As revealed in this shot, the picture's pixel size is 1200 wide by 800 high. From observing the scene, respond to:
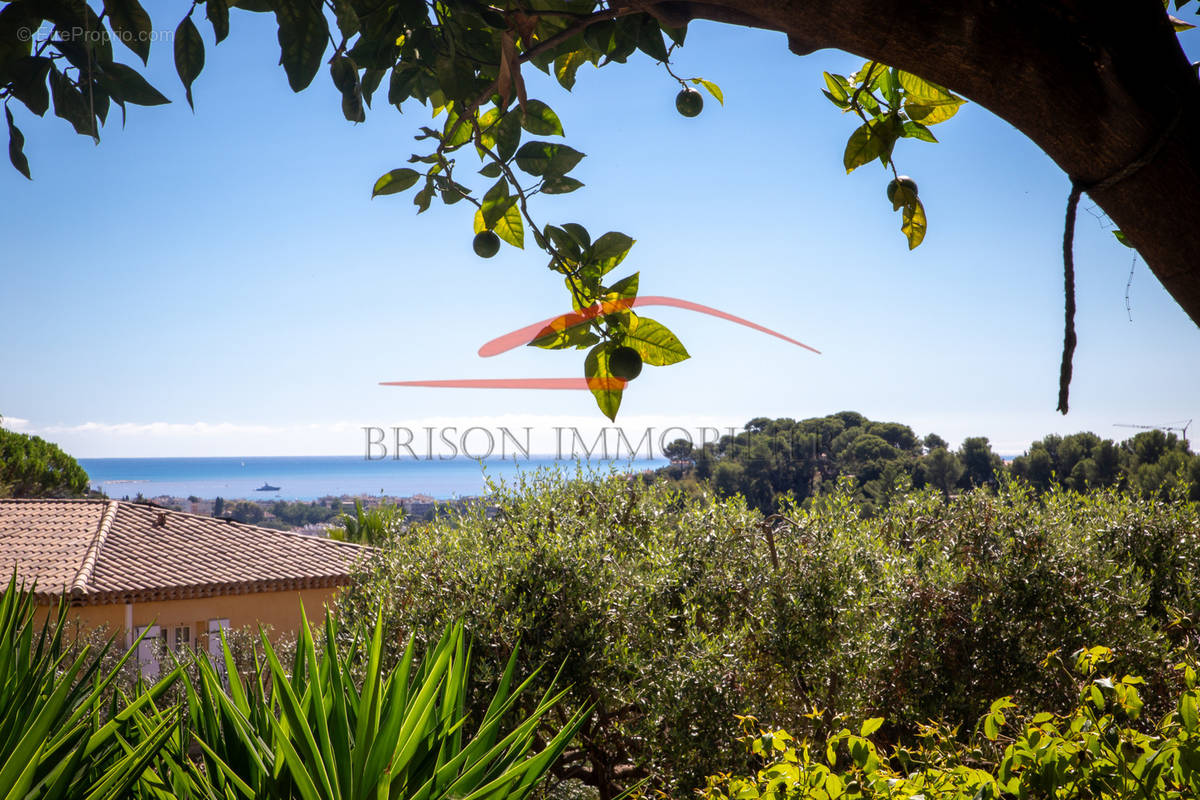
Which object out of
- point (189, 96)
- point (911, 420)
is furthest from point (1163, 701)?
point (911, 420)

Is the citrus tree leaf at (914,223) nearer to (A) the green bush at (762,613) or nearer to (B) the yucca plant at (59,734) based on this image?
(B) the yucca plant at (59,734)

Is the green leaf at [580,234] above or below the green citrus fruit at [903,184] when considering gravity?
below

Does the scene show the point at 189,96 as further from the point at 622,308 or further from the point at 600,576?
the point at 600,576

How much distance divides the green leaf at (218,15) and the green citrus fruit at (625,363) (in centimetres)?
64

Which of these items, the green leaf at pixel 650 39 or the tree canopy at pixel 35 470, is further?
the tree canopy at pixel 35 470

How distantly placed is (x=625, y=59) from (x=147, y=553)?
16.4 m

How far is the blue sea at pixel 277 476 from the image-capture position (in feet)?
352

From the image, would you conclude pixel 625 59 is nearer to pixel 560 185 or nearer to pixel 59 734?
pixel 560 185

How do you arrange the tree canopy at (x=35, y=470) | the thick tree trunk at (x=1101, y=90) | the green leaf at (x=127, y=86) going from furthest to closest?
the tree canopy at (x=35, y=470) < the green leaf at (x=127, y=86) < the thick tree trunk at (x=1101, y=90)

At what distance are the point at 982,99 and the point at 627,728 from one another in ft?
15.8

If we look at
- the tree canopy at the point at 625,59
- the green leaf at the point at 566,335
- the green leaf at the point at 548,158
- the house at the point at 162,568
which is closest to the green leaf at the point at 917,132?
the tree canopy at the point at 625,59

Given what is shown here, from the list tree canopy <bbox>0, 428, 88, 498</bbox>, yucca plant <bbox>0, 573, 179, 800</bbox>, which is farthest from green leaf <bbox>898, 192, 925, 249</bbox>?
tree canopy <bbox>0, 428, 88, 498</bbox>

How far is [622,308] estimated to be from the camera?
3.13 ft

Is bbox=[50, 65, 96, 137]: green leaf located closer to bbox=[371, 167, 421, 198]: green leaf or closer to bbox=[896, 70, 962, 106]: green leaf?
bbox=[371, 167, 421, 198]: green leaf
